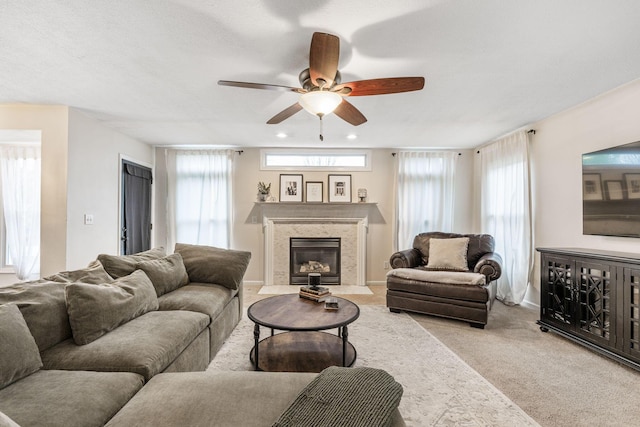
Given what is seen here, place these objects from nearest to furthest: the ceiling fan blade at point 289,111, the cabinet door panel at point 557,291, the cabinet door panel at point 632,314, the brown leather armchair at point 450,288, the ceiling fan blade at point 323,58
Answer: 1. the ceiling fan blade at point 323,58
2. the cabinet door panel at point 632,314
3. the ceiling fan blade at point 289,111
4. the cabinet door panel at point 557,291
5. the brown leather armchair at point 450,288

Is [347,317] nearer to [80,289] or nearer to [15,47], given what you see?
[80,289]

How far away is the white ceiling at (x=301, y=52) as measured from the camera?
5.79ft

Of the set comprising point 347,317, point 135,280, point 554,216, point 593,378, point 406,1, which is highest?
point 406,1

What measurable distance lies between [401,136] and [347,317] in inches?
123

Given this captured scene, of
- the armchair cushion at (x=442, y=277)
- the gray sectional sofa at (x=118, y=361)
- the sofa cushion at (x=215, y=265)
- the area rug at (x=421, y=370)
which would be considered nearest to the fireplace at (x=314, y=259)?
the armchair cushion at (x=442, y=277)

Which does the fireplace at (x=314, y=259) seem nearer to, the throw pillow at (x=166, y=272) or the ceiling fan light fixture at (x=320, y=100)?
the throw pillow at (x=166, y=272)

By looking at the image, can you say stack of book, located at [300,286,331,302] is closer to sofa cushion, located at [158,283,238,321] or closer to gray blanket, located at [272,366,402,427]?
sofa cushion, located at [158,283,238,321]

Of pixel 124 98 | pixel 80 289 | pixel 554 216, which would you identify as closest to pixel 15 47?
pixel 124 98

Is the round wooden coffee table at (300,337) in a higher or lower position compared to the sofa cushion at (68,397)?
lower

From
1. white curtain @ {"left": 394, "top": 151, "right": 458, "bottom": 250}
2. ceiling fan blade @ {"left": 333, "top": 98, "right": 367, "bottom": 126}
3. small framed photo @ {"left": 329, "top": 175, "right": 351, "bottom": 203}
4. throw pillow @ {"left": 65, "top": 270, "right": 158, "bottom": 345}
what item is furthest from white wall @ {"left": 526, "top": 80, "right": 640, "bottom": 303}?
throw pillow @ {"left": 65, "top": 270, "right": 158, "bottom": 345}

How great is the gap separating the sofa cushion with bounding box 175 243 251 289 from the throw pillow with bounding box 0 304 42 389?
5.53 feet

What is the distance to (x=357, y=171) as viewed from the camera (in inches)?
214

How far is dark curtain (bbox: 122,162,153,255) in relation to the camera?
452 cm

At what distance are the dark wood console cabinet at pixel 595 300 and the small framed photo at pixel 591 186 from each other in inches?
24.0
